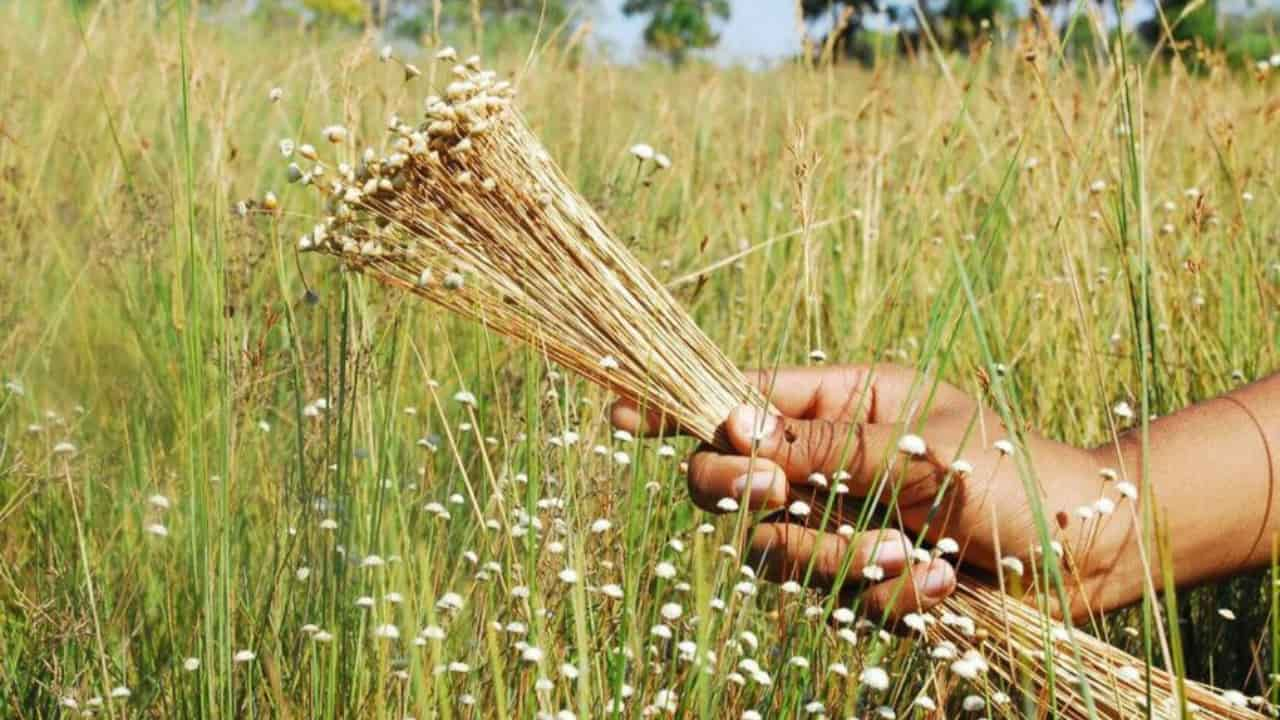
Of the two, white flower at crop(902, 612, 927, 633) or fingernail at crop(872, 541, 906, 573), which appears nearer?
white flower at crop(902, 612, 927, 633)

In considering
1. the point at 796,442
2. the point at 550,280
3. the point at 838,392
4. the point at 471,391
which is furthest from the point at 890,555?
the point at 471,391

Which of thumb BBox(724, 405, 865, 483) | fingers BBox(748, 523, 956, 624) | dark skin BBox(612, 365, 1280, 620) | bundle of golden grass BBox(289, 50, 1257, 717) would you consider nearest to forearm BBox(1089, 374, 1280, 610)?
dark skin BBox(612, 365, 1280, 620)

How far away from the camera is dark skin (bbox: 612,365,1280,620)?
1425mm

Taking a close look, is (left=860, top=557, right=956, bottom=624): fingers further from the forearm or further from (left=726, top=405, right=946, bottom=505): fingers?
the forearm

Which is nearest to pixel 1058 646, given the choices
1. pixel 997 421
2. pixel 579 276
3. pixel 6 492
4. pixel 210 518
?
pixel 997 421

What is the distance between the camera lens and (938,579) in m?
1.44

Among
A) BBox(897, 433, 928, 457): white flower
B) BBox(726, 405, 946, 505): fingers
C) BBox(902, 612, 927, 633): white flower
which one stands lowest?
BBox(902, 612, 927, 633): white flower

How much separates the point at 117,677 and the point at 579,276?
793 millimetres

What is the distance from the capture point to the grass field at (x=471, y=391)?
53.8 inches

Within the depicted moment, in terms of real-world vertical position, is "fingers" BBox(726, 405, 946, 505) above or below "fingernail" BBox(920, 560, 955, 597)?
above

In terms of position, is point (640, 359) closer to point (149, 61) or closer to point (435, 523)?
point (435, 523)

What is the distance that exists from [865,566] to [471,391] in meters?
1.05

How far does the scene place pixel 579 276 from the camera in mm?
1501

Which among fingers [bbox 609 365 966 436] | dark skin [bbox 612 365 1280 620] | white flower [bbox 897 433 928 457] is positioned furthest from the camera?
fingers [bbox 609 365 966 436]
